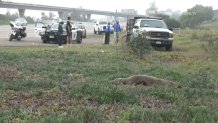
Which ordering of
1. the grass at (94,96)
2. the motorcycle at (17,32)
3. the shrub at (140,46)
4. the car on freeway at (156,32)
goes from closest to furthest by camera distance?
the grass at (94,96) < the shrub at (140,46) < the car on freeway at (156,32) < the motorcycle at (17,32)

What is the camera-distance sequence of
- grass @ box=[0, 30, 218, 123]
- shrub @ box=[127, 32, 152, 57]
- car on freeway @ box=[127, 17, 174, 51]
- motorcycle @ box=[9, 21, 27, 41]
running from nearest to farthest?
grass @ box=[0, 30, 218, 123]
shrub @ box=[127, 32, 152, 57]
car on freeway @ box=[127, 17, 174, 51]
motorcycle @ box=[9, 21, 27, 41]

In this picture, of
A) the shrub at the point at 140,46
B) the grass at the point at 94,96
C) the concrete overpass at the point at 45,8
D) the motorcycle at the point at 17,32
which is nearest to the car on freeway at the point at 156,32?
the shrub at the point at 140,46

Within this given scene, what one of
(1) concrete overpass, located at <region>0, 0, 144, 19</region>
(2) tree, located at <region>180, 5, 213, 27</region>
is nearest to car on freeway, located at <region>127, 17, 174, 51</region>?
(1) concrete overpass, located at <region>0, 0, 144, 19</region>

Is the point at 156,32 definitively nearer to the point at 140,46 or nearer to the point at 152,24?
the point at 152,24

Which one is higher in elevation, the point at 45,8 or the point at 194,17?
the point at 45,8

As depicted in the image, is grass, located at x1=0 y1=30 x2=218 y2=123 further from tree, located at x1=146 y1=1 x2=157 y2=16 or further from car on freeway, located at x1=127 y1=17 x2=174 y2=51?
tree, located at x1=146 y1=1 x2=157 y2=16

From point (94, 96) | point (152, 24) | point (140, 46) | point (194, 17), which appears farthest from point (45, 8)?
point (94, 96)

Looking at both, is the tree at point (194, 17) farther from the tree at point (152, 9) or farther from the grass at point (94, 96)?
the grass at point (94, 96)

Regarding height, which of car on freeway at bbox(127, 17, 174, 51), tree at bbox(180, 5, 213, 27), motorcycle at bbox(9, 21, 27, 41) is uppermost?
car on freeway at bbox(127, 17, 174, 51)

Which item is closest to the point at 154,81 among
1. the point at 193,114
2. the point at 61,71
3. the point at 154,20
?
the point at 61,71

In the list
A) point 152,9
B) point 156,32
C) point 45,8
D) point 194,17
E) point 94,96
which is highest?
point 94,96

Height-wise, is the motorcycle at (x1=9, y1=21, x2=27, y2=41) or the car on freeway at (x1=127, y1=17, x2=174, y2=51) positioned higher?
the car on freeway at (x1=127, y1=17, x2=174, y2=51)

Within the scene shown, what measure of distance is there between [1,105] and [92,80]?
410 cm

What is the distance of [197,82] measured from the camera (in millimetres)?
13359
